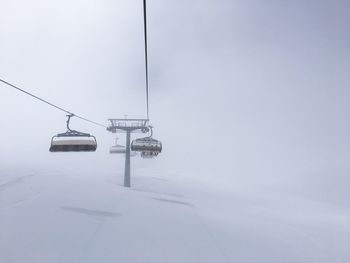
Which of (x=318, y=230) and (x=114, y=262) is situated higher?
(x=114, y=262)

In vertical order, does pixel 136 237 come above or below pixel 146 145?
below

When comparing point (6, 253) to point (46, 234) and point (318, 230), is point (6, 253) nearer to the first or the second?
point (46, 234)

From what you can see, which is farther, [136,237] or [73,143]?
[136,237]

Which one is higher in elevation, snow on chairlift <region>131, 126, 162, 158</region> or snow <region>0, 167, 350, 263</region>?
snow on chairlift <region>131, 126, 162, 158</region>

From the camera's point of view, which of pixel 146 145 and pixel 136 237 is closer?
pixel 146 145

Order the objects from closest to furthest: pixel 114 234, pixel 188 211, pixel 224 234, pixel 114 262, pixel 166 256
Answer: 1. pixel 114 262
2. pixel 166 256
3. pixel 114 234
4. pixel 224 234
5. pixel 188 211

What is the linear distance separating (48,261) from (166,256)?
5.80 m

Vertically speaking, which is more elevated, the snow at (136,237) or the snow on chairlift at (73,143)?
the snow on chairlift at (73,143)

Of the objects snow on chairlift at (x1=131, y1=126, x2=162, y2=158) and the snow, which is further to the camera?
snow on chairlift at (x1=131, y1=126, x2=162, y2=158)

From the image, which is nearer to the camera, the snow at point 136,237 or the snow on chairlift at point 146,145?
the snow at point 136,237

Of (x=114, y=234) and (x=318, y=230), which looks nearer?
(x=114, y=234)

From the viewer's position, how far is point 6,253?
15.2 metres

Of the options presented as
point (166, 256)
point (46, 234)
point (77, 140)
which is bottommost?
point (166, 256)

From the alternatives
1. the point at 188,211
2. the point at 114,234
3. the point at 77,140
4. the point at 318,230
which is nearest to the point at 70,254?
the point at 114,234
